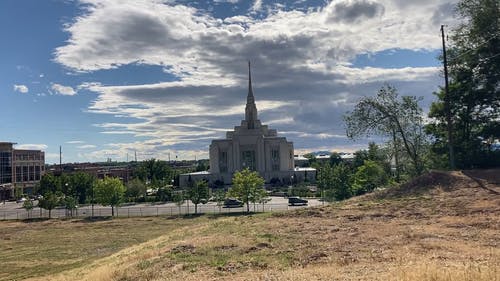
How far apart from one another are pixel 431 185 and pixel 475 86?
31.0 feet

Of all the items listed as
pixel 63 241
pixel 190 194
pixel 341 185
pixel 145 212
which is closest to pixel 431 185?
pixel 341 185

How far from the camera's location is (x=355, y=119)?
35.9 metres

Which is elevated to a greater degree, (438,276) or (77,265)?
(438,276)

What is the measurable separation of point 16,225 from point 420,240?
5054cm

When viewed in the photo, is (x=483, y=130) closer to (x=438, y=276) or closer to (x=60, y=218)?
(x=438, y=276)

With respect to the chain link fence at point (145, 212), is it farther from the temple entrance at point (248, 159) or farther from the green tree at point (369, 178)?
the temple entrance at point (248, 159)

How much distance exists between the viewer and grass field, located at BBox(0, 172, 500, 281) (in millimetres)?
12461

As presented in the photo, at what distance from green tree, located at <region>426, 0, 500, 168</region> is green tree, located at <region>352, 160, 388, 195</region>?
20.7 m

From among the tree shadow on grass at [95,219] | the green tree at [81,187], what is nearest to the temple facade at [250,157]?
the green tree at [81,187]

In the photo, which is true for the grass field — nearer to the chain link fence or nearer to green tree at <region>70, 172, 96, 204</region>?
the chain link fence

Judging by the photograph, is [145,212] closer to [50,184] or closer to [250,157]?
[50,184]

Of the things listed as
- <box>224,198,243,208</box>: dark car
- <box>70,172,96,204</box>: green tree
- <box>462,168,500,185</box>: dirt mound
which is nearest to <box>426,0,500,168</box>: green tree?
<box>462,168,500,185</box>: dirt mound

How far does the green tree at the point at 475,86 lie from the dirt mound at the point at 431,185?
495cm

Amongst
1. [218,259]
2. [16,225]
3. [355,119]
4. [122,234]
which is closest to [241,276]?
[218,259]
